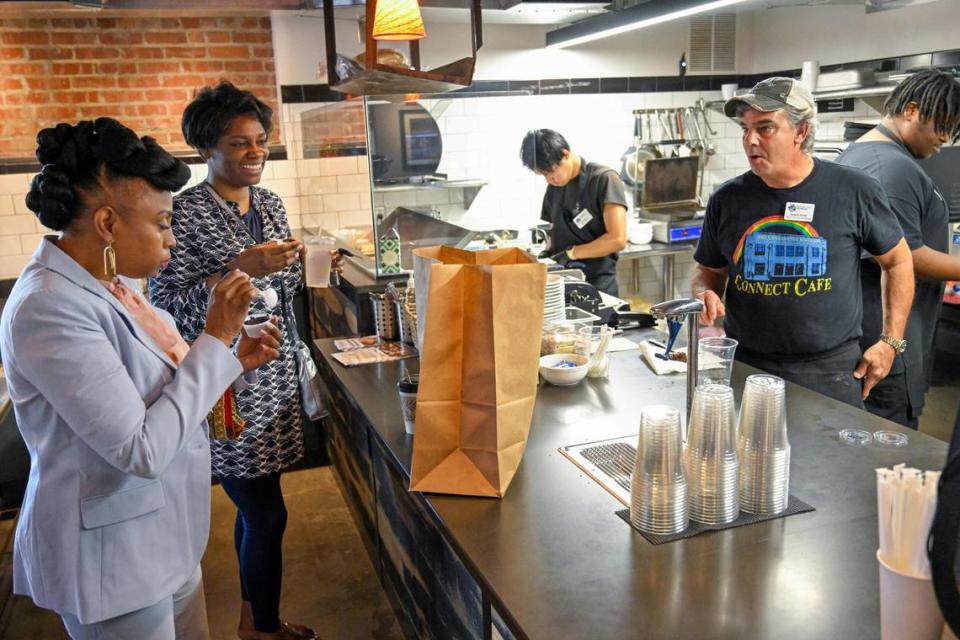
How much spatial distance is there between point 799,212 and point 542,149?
1.93m

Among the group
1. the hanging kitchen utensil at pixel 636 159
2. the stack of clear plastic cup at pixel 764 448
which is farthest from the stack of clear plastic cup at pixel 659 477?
the hanging kitchen utensil at pixel 636 159

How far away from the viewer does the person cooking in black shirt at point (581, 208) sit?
4273 mm

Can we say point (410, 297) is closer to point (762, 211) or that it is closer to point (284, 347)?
point (284, 347)

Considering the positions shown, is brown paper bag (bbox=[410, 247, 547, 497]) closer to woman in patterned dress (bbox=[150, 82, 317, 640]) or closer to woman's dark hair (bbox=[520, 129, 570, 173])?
woman in patterned dress (bbox=[150, 82, 317, 640])

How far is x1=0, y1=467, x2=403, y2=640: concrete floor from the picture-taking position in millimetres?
2973

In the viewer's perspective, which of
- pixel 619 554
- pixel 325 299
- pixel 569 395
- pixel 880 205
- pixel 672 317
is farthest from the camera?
pixel 325 299

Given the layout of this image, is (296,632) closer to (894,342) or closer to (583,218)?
(894,342)

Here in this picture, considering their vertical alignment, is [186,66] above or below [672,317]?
above

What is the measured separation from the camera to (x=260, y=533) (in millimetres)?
2553

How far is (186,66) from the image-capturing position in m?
4.85

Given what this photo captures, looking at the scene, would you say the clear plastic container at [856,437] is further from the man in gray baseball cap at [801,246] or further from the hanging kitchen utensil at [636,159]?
the hanging kitchen utensil at [636,159]

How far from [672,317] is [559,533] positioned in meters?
0.50

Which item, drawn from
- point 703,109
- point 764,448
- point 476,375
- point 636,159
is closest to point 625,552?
point 764,448

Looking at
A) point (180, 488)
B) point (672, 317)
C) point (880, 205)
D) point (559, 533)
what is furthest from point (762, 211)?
point (180, 488)
